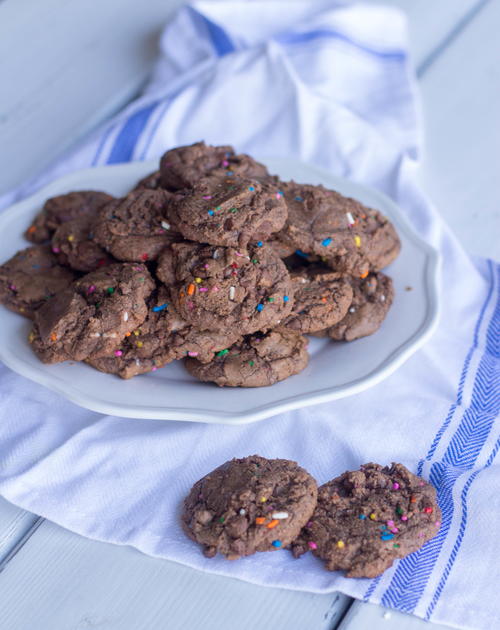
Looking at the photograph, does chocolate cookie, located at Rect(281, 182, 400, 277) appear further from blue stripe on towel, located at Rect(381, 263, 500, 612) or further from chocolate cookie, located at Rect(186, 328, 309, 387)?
blue stripe on towel, located at Rect(381, 263, 500, 612)

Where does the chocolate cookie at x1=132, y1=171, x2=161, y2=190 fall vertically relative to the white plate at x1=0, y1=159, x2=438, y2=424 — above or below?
above

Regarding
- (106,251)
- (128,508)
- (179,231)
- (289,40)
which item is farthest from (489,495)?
(289,40)

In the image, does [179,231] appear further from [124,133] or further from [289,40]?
[289,40]

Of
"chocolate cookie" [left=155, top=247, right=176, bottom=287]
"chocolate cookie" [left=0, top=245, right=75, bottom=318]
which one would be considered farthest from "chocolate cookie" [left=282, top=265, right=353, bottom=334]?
"chocolate cookie" [left=0, top=245, right=75, bottom=318]

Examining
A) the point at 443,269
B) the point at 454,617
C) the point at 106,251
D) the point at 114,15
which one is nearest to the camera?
the point at 454,617

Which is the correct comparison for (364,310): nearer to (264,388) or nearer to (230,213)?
(264,388)
